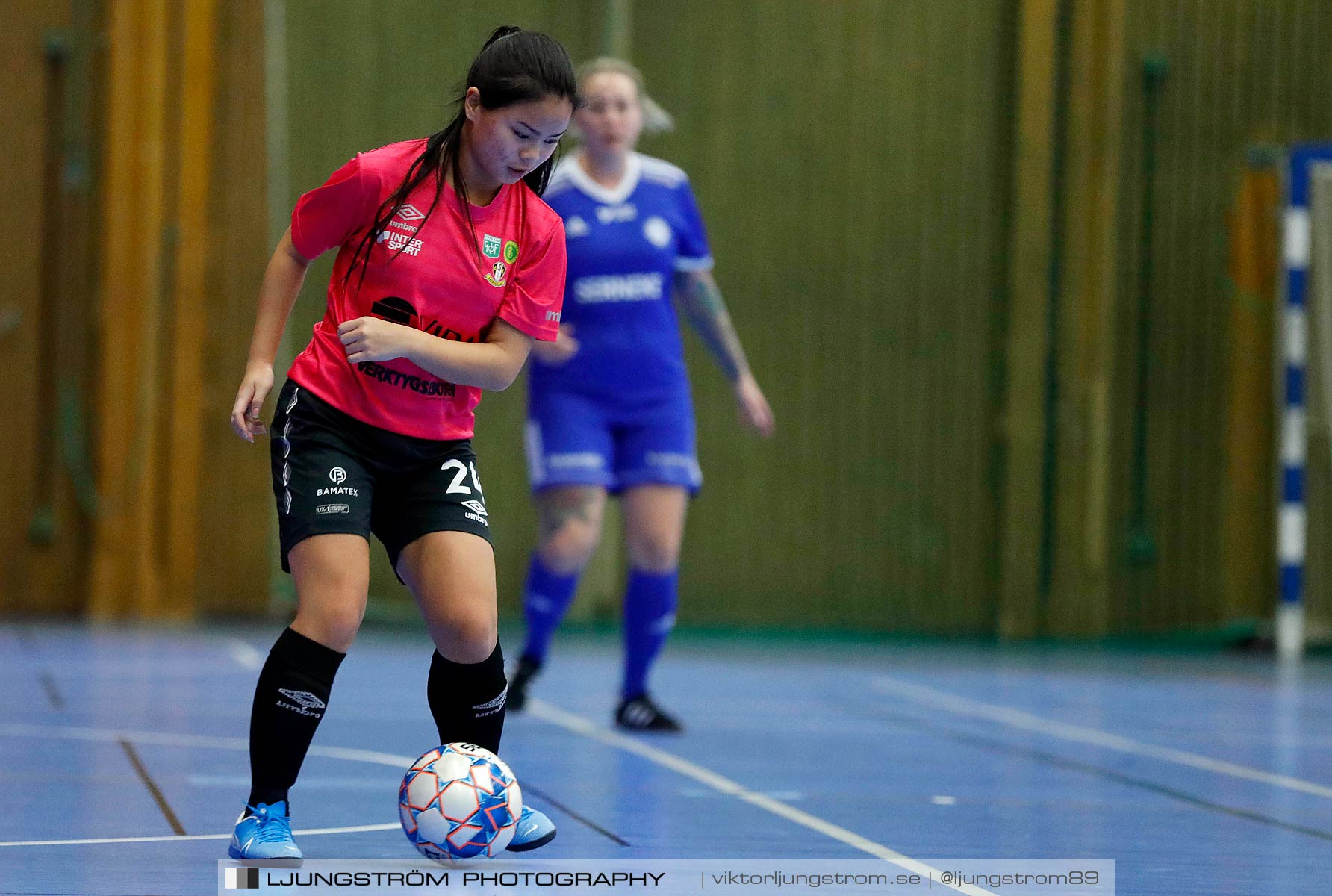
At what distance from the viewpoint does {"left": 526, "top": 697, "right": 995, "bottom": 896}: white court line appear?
304 centimetres

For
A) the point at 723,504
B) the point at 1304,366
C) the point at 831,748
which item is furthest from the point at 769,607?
the point at 831,748

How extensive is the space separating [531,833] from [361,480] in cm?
70

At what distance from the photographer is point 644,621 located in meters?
5.13

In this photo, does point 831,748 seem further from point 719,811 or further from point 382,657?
point 382,657

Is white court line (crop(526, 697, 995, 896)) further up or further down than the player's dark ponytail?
further down

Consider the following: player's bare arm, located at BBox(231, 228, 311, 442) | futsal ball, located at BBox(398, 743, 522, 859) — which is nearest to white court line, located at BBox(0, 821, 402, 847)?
futsal ball, located at BBox(398, 743, 522, 859)

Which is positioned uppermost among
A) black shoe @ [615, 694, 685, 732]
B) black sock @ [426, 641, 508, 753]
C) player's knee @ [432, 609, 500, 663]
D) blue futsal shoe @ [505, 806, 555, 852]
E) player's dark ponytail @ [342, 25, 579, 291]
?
player's dark ponytail @ [342, 25, 579, 291]

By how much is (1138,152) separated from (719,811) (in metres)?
6.87

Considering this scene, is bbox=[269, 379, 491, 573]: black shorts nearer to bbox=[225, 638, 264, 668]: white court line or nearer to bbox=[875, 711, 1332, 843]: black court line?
bbox=[875, 711, 1332, 843]: black court line

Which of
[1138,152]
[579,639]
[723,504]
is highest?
[1138,152]

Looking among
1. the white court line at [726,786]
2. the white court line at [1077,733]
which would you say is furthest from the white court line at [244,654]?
the white court line at [1077,733]

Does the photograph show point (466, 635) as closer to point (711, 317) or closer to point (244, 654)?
point (711, 317)

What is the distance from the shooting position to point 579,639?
8.53 meters

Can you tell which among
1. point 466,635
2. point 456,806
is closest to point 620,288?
point 466,635
